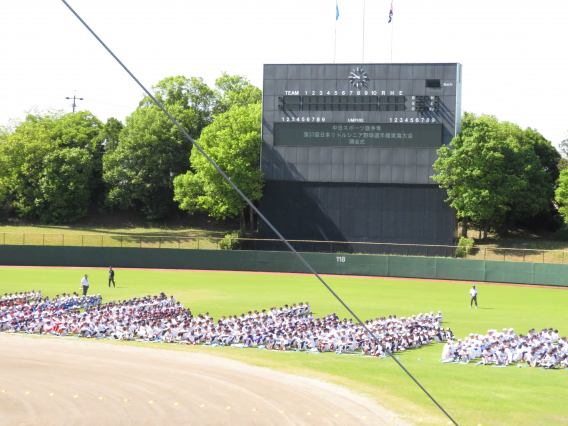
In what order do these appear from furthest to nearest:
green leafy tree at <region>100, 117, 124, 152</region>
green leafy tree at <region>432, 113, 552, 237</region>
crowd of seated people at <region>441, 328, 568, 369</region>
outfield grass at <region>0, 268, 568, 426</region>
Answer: green leafy tree at <region>100, 117, 124, 152</region>
green leafy tree at <region>432, 113, 552, 237</region>
crowd of seated people at <region>441, 328, 568, 369</region>
outfield grass at <region>0, 268, 568, 426</region>

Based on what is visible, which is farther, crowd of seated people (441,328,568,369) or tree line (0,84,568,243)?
tree line (0,84,568,243)

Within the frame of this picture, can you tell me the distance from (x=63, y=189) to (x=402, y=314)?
4317 centimetres

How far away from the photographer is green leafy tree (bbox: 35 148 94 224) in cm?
5822

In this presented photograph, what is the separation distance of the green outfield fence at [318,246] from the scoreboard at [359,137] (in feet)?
2.10

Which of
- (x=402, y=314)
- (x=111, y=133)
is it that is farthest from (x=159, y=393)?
(x=111, y=133)

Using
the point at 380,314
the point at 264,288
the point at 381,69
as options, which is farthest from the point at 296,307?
the point at 381,69

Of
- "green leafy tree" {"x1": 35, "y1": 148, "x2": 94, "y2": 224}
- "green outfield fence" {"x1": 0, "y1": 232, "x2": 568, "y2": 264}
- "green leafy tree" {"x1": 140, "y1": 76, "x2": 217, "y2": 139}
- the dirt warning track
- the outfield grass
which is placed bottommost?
the dirt warning track

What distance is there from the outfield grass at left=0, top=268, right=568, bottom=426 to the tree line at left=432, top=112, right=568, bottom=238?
909 centimetres

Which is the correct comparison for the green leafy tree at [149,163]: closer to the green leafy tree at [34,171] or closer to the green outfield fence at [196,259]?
the green leafy tree at [34,171]

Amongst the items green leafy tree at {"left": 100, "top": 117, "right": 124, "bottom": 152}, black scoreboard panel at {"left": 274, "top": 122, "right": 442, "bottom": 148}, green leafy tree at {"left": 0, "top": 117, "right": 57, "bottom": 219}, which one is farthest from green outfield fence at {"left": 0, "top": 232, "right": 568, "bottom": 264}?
green leafy tree at {"left": 100, "top": 117, "right": 124, "bottom": 152}

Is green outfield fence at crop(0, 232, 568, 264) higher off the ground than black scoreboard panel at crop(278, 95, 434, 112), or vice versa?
black scoreboard panel at crop(278, 95, 434, 112)

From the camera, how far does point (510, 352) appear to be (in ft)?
56.4

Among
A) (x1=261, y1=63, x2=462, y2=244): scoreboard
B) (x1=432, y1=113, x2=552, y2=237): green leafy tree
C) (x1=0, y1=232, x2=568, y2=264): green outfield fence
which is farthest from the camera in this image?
(x1=432, y1=113, x2=552, y2=237): green leafy tree

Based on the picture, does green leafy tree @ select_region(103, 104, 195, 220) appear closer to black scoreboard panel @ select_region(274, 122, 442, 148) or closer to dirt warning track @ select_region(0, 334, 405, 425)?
black scoreboard panel @ select_region(274, 122, 442, 148)
